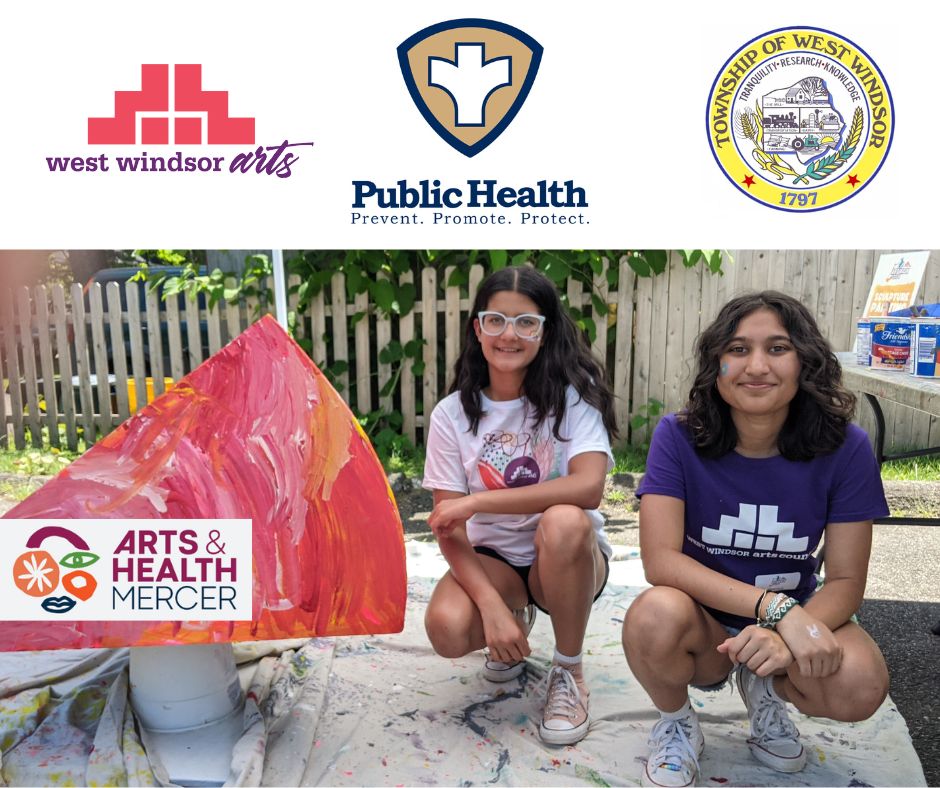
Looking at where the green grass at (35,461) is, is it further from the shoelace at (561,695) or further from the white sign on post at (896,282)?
the white sign on post at (896,282)

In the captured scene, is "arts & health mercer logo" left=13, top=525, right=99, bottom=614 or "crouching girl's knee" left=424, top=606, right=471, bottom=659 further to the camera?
"crouching girl's knee" left=424, top=606, right=471, bottom=659

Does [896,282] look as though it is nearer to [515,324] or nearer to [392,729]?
[515,324]

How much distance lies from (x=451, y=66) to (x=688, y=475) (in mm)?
1114

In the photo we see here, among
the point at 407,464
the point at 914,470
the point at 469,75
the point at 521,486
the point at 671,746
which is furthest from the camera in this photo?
the point at 407,464

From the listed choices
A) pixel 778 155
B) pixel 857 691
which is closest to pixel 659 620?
pixel 857 691

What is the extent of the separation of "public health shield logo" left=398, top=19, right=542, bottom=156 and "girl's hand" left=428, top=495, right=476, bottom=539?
2.90 ft

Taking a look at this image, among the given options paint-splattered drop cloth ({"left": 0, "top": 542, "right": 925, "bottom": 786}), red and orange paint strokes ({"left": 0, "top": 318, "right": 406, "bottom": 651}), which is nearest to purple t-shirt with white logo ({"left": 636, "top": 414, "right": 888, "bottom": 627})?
paint-splattered drop cloth ({"left": 0, "top": 542, "right": 925, "bottom": 786})

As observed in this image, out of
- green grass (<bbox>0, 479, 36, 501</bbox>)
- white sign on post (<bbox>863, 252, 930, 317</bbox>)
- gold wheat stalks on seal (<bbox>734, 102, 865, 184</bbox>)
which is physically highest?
gold wheat stalks on seal (<bbox>734, 102, 865, 184</bbox>)

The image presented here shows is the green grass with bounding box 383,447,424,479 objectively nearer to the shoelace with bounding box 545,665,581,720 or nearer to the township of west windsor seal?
the shoelace with bounding box 545,665,581,720

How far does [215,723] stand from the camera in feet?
7.17

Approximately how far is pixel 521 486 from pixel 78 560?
1150 millimetres

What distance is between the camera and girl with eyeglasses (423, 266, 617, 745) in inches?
86.0

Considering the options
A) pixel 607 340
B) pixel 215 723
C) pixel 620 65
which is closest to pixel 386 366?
pixel 607 340

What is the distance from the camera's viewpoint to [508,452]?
2375 mm
